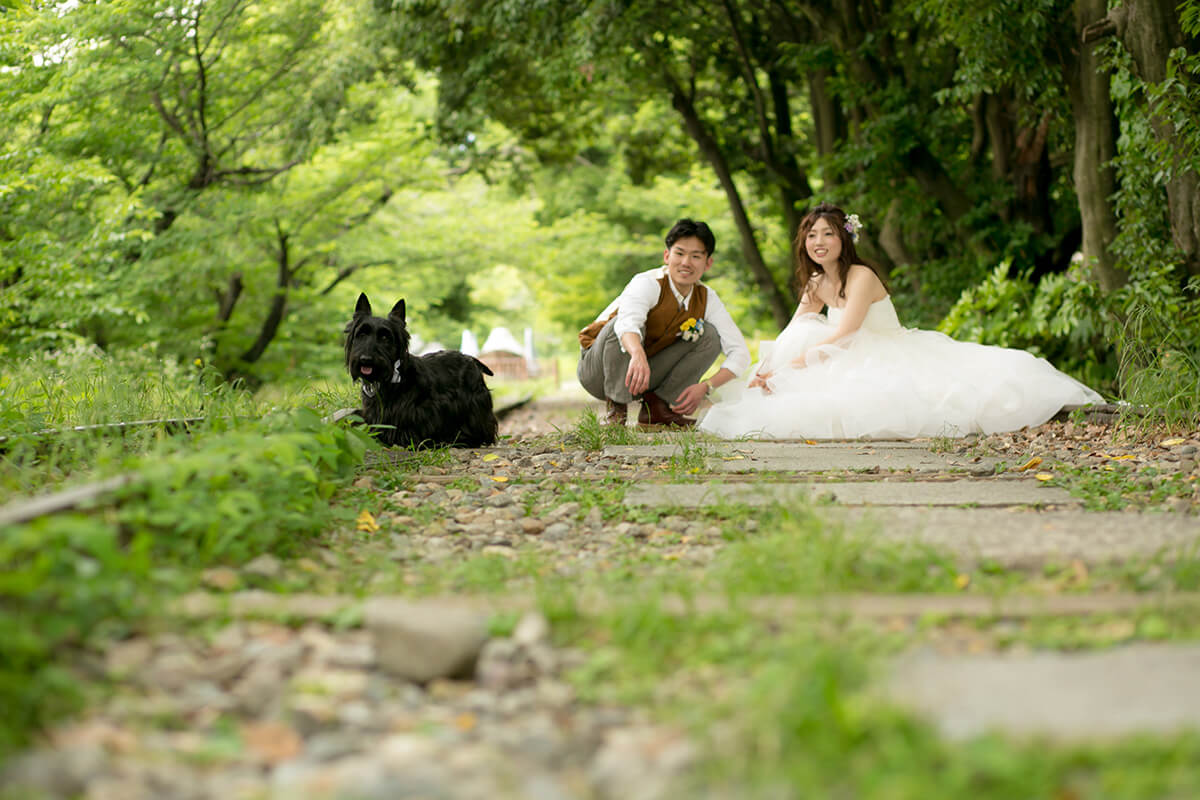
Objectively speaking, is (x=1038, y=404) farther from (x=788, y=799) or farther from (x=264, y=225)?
(x=264, y=225)

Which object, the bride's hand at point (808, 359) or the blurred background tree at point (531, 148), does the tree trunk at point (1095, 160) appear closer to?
the blurred background tree at point (531, 148)

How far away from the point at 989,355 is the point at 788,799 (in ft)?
18.1

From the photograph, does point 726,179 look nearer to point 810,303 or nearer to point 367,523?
point 810,303

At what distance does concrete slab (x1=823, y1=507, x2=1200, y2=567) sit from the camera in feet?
9.14

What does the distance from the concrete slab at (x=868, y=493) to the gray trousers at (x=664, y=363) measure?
298 cm

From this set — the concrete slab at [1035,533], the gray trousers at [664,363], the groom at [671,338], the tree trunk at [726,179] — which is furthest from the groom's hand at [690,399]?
the tree trunk at [726,179]

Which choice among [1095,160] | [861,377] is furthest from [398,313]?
[1095,160]

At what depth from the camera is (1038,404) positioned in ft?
20.2

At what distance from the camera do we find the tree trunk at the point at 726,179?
602 inches

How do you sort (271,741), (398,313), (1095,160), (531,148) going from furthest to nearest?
1. (531,148)
2. (1095,160)
3. (398,313)
4. (271,741)

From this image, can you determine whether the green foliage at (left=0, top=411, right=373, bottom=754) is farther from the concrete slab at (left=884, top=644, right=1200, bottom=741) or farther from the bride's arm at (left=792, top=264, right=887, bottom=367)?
the bride's arm at (left=792, top=264, right=887, bottom=367)

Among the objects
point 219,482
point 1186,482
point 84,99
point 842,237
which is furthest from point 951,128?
point 219,482

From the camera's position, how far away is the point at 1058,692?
190cm

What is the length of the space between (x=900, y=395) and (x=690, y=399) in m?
1.49
